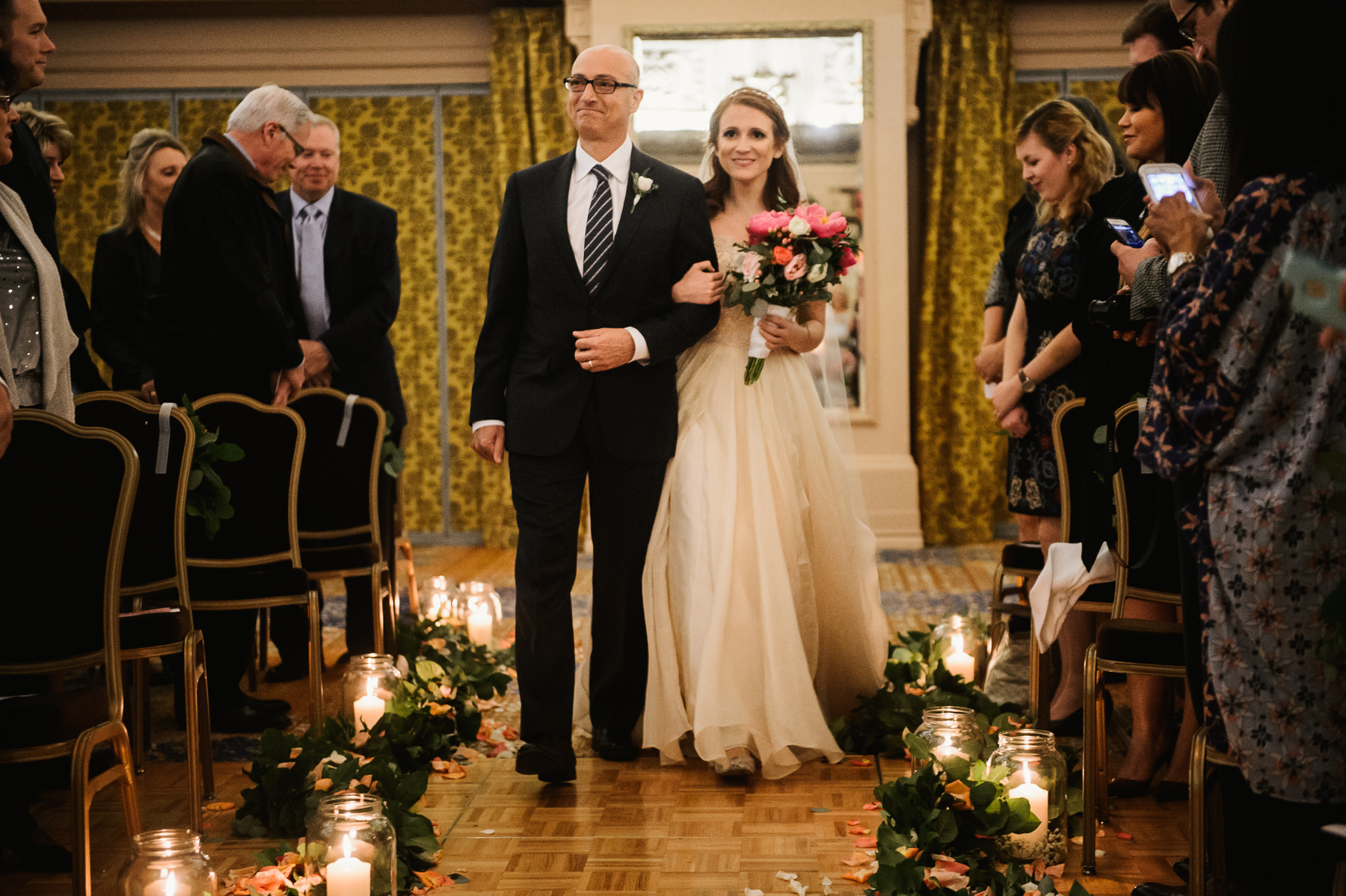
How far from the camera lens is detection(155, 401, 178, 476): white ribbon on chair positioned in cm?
303

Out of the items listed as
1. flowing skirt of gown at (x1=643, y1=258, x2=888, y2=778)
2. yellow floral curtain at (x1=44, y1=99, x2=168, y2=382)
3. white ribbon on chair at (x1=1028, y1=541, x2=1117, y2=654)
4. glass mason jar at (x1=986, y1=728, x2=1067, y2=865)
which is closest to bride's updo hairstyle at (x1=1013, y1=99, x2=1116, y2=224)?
flowing skirt of gown at (x1=643, y1=258, x2=888, y2=778)

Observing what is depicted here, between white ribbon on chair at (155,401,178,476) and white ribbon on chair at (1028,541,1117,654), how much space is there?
7.35 ft

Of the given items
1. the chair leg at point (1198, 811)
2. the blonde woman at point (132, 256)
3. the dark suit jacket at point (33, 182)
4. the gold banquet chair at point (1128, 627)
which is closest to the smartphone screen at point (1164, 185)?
the gold banquet chair at point (1128, 627)

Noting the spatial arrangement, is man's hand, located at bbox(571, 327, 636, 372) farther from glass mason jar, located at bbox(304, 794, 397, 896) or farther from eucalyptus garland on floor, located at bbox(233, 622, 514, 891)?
glass mason jar, located at bbox(304, 794, 397, 896)

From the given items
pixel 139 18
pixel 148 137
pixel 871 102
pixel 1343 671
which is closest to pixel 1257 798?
pixel 1343 671

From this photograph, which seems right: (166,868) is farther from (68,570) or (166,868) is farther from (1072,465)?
(1072,465)

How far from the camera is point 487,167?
25.5ft

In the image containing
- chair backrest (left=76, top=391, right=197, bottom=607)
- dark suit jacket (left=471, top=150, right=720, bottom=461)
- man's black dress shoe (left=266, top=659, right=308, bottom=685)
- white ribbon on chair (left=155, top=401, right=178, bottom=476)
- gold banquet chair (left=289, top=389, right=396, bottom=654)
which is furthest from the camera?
man's black dress shoe (left=266, top=659, right=308, bottom=685)

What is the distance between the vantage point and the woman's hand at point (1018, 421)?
12.0 ft

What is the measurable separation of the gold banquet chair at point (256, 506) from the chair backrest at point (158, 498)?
0.30 m

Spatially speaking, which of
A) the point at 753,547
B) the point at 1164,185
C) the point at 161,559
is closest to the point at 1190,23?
the point at 1164,185

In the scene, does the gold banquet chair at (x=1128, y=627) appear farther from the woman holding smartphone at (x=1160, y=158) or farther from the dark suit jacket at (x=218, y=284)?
the dark suit jacket at (x=218, y=284)

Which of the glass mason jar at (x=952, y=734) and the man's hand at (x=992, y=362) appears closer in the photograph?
the glass mason jar at (x=952, y=734)

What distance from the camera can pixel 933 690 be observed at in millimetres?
3586
